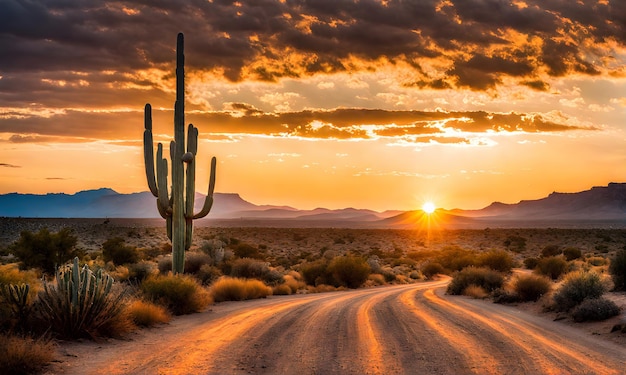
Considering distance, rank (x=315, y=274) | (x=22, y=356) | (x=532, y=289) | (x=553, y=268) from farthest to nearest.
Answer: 1. (x=315, y=274)
2. (x=553, y=268)
3. (x=532, y=289)
4. (x=22, y=356)

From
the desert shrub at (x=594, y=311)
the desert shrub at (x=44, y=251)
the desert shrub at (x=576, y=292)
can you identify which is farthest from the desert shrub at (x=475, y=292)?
the desert shrub at (x=44, y=251)

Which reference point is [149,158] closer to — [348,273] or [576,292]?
[576,292]

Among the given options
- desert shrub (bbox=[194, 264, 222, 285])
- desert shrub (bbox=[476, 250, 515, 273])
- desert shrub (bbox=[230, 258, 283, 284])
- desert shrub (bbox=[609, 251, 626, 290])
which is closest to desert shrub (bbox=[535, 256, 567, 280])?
desert shrub (bbox=[476, 250, 515, 273])

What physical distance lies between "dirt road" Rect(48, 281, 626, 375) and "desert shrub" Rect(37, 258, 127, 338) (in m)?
0.68

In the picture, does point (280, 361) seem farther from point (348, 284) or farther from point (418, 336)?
point (348, 284)

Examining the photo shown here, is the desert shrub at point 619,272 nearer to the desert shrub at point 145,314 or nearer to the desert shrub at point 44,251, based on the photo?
the desert shrub at point 145,314

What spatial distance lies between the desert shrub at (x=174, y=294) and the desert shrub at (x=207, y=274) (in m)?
10.2

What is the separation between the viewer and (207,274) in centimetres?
3150

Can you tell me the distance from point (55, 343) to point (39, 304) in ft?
4.85

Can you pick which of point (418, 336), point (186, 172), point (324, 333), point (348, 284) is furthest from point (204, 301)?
point (348, 284)

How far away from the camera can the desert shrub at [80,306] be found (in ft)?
44.3

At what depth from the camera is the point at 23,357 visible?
10.3 m

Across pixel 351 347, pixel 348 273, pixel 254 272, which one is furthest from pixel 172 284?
pixel 348 273

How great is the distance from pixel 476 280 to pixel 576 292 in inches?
390
